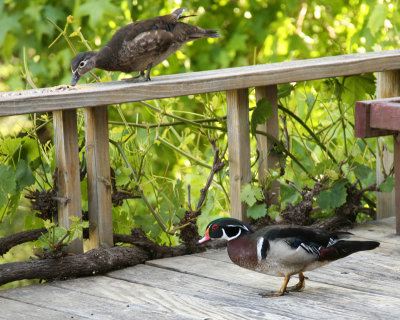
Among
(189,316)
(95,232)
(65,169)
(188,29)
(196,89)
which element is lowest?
(189,316)

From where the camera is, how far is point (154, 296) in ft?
9.30

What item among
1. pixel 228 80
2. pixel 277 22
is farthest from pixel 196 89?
pixel 277 22

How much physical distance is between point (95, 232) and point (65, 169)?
0.32 meters

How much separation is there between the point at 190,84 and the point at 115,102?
0.37 meters

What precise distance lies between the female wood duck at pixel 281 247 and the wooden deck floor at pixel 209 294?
0.41ft

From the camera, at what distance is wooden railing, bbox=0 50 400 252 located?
3.01m

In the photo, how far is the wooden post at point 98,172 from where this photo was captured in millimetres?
3156

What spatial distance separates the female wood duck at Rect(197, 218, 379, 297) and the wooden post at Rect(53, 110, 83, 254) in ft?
2.00

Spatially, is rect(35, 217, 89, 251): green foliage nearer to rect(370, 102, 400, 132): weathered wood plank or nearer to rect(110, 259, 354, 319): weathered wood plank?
rect(110, 259, 354, 319): weathered wood plank

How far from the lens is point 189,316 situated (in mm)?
2602

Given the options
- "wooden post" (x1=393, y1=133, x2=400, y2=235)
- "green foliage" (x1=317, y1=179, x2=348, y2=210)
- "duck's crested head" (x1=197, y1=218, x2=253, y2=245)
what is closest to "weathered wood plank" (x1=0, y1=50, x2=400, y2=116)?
"wooden post" (x1=393, y1=133, x2=400, y2=235)

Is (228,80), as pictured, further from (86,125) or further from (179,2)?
(179,2)

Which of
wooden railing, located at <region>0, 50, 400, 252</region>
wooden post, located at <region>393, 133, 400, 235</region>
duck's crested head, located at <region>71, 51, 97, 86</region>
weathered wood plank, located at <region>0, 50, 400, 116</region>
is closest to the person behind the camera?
weathered wood plank, located at <region>0, 50, 400, 116</region>

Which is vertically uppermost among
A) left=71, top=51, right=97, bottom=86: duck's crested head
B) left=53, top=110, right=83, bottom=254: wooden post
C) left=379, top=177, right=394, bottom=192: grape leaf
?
left=71, top=51, right=97, bottom=86: duck's crested head
